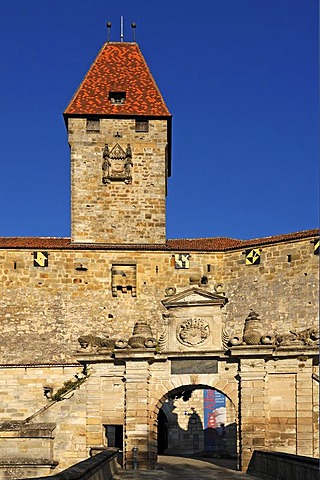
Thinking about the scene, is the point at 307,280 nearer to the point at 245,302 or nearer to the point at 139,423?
the point at 245,302

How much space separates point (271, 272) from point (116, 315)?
6.67 meters

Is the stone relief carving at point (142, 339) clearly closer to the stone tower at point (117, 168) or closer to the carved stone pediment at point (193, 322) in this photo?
the carved stone pediment at point (193, 322)

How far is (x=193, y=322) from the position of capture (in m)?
21.5

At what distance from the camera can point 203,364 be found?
828 inches

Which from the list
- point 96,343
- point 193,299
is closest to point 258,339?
point 193,299

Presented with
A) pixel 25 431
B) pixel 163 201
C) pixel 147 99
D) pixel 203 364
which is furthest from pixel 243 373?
pixel 147 99

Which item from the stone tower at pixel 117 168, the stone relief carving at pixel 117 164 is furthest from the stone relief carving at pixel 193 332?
the stone relief carving at pixel 117 164

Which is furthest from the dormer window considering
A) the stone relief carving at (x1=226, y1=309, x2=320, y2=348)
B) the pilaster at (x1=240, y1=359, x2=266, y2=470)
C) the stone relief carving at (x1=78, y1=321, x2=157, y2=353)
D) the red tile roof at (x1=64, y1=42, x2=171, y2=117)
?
the pilaster at (x1=240, y1=359, x2=266, y2=470)

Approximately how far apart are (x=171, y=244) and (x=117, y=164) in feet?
14.7

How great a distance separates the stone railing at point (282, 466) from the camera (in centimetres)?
1329

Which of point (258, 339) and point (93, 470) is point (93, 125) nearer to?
point (258, 339)

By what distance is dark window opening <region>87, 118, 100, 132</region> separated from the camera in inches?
1528

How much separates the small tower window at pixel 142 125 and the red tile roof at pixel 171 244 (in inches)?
217

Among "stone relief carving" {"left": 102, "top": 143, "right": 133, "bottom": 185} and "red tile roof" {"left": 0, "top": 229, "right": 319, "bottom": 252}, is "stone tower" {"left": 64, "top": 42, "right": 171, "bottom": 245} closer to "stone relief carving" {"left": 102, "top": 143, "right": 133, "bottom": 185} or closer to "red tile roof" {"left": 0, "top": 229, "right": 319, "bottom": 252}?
"stone relief carving" {"left": 102, "top": 143, "right": 133, "bottom": 185}
